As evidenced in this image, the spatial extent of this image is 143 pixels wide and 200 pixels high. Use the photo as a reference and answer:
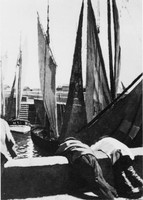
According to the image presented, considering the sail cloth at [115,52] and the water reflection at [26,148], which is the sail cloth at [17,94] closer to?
the water reflection at [26,148]

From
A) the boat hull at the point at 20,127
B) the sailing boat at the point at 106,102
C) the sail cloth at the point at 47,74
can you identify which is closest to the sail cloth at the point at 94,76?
the sailing boat at the point at 106,102

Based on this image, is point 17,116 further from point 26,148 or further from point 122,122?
point 122,122

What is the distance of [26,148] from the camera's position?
19781 mm

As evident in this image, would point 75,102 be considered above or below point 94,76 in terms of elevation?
below

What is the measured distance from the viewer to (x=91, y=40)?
1323 centimetres

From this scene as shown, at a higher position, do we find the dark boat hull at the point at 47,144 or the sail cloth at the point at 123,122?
the sail cloth at the point at 123,122

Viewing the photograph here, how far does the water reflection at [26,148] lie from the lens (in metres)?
17.3

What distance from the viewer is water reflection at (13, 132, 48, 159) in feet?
56.7

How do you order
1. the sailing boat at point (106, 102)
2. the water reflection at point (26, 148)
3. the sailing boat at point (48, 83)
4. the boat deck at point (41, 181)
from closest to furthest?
1. the boat deck at point (41, 181)
2. the sailing boat at point (106, 102)
3. the water reflection at point (26, 148)
4. the sailing boat at point (48, 83)

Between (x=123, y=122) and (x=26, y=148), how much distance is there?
14.7 metres

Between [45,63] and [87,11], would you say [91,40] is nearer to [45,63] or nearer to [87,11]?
[87,11]

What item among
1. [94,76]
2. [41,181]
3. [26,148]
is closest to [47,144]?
[26,148]

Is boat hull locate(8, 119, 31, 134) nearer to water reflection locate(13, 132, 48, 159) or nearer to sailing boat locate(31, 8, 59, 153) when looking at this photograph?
water reflection locate(13, 132, 48, 159)

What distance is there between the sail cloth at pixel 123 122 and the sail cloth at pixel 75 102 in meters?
5.19
